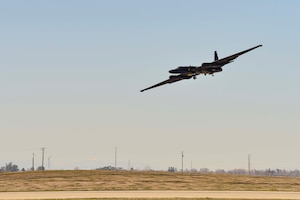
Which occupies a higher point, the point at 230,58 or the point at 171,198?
the point at 230,58

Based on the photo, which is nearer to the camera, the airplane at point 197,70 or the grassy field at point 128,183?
the airplane at point 197,70

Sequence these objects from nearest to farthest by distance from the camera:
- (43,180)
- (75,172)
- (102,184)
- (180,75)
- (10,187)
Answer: (180,75), (10,187), (102,184), (43,180), (75,172)

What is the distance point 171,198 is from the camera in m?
54.0

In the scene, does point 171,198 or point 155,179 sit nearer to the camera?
point 171,198

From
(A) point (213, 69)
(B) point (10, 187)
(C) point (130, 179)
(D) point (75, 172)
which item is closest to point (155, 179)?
(C) point (130, 179)

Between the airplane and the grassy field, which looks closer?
the airplane

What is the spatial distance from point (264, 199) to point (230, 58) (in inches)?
1241

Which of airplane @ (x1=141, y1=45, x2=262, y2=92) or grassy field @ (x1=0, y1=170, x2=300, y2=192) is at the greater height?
airplane @ (x1=141, y1=45, x2=262, y2=92)

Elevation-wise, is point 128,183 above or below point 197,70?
below

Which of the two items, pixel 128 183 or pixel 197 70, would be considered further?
pixel 128 183

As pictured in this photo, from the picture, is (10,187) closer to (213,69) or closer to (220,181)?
(220,181)

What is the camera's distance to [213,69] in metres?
28.0

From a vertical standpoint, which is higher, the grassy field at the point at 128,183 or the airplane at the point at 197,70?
the airplane at the point at 197,70

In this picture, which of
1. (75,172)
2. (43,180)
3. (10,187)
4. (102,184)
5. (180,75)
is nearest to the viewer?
(180,75)
